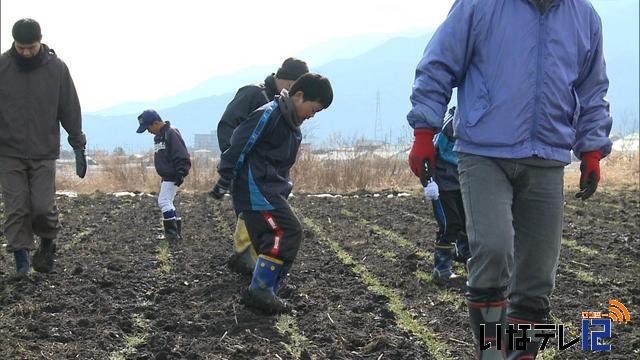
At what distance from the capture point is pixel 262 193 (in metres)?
4.91

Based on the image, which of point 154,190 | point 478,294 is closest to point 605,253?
point 478,294

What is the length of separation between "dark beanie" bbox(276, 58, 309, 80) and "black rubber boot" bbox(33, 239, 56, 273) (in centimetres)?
226

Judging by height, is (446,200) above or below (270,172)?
below

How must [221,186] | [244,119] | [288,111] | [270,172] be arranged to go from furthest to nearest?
[244,119] → [221,186] → [270,172] → [288,111]

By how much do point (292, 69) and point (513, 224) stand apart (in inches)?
118

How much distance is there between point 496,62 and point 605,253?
485 cm

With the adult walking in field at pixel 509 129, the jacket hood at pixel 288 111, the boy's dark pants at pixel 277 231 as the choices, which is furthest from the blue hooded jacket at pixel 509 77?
the boy's dark pants at pixel 277 231

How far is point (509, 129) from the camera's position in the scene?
10.4 feet

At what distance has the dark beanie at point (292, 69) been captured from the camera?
5938 mm

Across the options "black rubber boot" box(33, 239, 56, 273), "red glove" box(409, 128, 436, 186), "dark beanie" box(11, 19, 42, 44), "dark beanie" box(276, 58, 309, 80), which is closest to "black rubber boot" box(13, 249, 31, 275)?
"black rubber boot" box(33, 239, 56, 273)

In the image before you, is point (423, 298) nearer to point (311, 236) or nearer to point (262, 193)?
point (262, 193)

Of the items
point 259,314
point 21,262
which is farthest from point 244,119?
point 21,262

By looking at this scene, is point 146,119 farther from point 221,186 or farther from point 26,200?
point 221,186

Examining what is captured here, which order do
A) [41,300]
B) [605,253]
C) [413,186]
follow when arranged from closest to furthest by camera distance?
[41,300]
[605,253]
[413,186]
